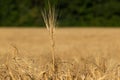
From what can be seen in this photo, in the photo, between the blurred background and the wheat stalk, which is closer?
the wheat stalk

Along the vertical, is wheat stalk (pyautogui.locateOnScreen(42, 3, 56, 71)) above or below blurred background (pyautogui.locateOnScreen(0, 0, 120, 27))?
above

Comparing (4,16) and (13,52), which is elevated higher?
(13,52)

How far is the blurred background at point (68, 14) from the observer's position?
35.3 meters

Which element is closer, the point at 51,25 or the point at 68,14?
the point at 51,25

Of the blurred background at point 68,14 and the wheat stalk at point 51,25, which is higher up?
the wheat stalk at point 51,25

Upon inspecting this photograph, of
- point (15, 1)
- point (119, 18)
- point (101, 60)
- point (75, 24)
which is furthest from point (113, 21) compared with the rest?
point (101, 60)

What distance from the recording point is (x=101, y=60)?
2.75 metres

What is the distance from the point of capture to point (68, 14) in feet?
118

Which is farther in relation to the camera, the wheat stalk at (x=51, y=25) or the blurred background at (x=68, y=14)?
the blurred background at (x=68, y=14)

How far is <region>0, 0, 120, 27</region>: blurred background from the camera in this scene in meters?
35.3

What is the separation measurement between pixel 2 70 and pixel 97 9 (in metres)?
33.2

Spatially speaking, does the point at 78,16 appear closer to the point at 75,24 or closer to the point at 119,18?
the point at 75,24

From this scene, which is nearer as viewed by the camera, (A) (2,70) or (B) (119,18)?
(A) (2,70)

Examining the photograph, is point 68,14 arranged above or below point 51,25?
below
